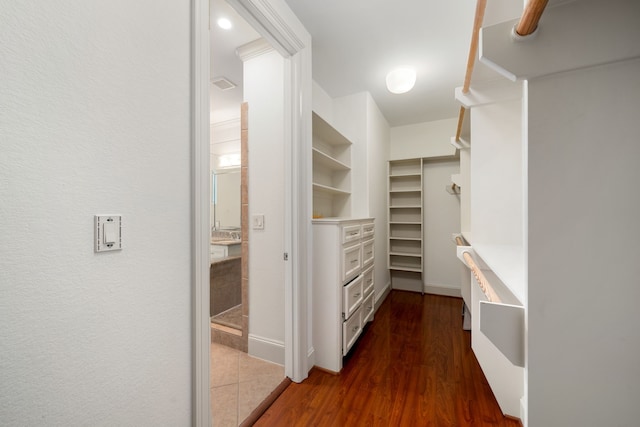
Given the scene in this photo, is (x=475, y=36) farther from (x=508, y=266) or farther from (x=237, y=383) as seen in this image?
(x=237, y=383)

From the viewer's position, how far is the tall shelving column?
388cm

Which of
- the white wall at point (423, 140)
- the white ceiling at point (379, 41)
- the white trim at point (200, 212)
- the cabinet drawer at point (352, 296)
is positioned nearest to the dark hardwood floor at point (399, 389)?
the cabinet drawer at point (352, 296)

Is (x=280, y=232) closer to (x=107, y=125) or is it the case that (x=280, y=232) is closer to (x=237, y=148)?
(x=107, y=125)

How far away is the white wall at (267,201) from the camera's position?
1952mm

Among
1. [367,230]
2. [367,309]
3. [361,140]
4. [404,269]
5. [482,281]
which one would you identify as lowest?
[367,309]

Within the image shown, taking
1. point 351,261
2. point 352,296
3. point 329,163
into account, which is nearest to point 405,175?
point 329,163

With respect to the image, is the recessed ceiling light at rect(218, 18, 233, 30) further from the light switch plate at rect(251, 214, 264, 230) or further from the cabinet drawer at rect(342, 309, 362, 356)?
the cabinet drawer at rect(342, 309, 362, 356)

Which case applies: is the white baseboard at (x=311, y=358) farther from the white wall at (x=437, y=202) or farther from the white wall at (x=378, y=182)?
the white wall at (x=437, y=202)

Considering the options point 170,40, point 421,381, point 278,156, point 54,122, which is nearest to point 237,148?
point 278,156

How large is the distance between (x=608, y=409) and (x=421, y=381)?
5.13 feet

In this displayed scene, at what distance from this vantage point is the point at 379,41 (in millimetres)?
2062

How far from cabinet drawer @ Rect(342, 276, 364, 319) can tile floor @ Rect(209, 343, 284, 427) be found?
0.68m

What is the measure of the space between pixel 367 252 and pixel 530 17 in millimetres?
2203

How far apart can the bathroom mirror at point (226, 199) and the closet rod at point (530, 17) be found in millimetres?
3491
